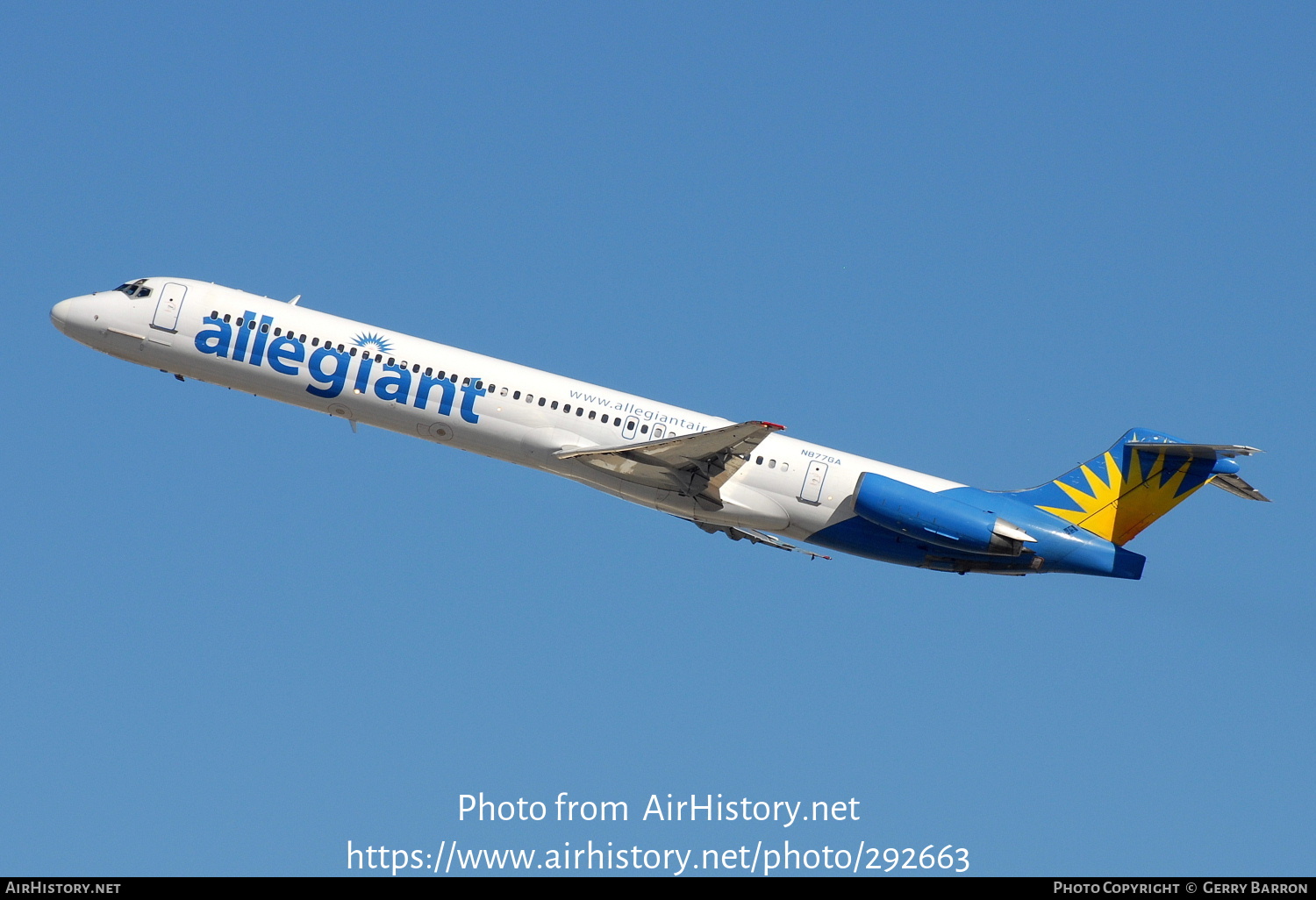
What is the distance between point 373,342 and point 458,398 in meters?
2.71

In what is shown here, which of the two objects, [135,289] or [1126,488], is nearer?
[1126,488]

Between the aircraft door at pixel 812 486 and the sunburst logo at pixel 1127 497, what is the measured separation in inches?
226

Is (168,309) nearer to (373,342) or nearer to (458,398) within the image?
(373,342)

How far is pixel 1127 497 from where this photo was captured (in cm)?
3559

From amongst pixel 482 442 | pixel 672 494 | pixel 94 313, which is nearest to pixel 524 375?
pixel 482 442

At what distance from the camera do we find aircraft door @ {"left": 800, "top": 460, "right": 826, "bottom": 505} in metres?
35.3

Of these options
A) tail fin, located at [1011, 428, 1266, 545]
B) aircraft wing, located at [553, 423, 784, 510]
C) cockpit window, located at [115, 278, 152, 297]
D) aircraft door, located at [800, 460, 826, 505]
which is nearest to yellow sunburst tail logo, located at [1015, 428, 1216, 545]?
tail fin, located at [1011, 428, 1266, 545]

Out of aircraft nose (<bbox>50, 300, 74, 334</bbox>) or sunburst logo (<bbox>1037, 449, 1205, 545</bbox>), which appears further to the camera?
aircraft nose (<bbox>50, 300, 74, 334</bbox>)

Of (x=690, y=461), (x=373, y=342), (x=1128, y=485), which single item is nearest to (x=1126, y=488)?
(x=1128, y=485)

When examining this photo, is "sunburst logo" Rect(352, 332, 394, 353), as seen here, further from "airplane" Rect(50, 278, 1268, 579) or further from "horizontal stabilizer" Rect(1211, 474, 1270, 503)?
"horizontal stabilizer" Rect(1211, 474, 1270, 503)

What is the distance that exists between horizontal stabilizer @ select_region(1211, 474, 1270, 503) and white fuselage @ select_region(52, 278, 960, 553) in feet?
21.1

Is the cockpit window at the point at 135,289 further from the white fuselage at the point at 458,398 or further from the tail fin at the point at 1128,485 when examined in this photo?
the tail fin at the point at 1128,485

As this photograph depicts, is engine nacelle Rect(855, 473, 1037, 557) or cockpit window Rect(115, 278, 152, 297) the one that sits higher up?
cockpit window Rect(115, 278, 152, 297)

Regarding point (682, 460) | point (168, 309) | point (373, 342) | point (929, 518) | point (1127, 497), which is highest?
A: point (168, 309)
